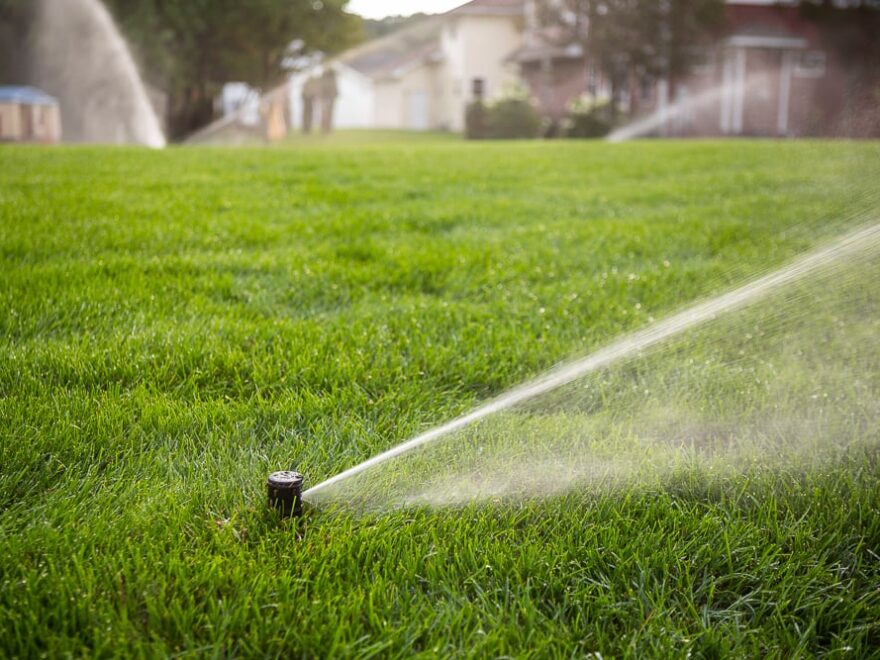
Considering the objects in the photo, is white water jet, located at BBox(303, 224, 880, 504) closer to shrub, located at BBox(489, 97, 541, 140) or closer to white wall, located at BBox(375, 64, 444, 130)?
shrub, located at BBox(489, 97, 541, 140)

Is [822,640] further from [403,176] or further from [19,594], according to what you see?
[403,176]

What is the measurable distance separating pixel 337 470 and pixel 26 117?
2328 cm

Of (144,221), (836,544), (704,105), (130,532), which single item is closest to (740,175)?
(144,221)

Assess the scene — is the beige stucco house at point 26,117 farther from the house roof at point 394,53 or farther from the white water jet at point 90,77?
the house roof at point 394,53

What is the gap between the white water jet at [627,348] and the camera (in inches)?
78.3

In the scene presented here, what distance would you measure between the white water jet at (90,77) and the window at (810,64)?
869 inches

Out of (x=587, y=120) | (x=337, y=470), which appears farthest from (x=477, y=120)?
(x=337, y=470)

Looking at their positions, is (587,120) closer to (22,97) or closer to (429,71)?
(22,97)

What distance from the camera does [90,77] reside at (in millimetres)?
26078

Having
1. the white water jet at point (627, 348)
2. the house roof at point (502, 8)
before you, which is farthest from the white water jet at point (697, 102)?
the white water jet at point (627, 348)

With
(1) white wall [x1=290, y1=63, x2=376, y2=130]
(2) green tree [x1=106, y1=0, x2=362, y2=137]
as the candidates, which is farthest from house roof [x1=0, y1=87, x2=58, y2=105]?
(1) white wall [x1=290, y1=63, x2=376, y2=130]

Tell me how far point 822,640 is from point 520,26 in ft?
114

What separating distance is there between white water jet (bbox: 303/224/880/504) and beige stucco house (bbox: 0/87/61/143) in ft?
72.2

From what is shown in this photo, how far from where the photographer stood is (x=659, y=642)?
1441 mm
